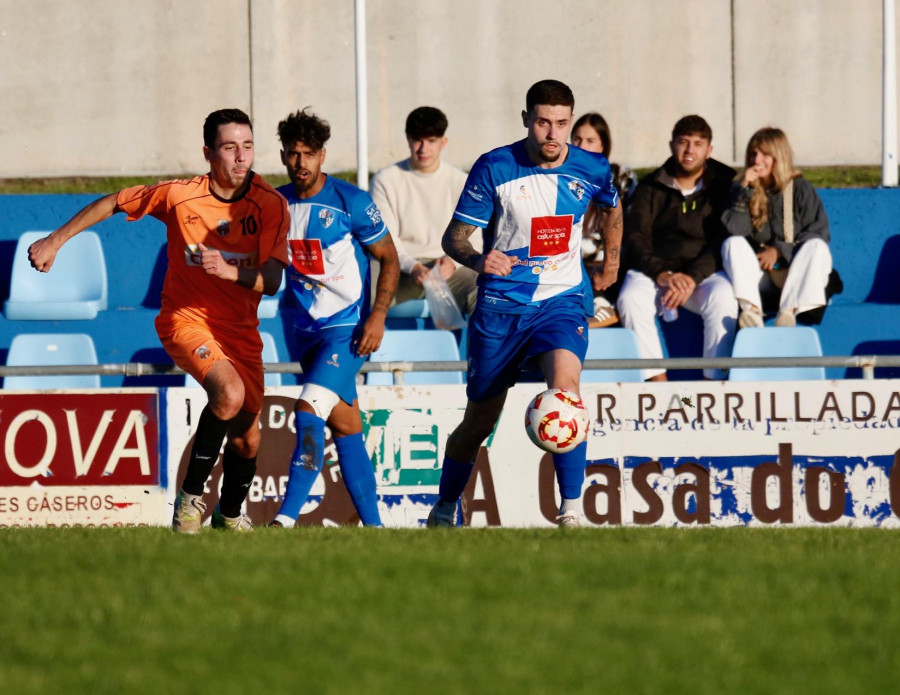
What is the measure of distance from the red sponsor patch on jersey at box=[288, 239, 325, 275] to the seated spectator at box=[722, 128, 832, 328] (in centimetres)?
357

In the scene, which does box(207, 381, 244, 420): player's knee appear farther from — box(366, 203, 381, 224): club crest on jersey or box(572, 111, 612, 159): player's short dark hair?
box(572, 111, 612, 159): player's short dark hair

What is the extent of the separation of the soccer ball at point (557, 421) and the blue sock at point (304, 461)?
6.15 ft

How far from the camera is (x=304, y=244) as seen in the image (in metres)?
8.52

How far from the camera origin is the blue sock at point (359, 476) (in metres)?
8.54

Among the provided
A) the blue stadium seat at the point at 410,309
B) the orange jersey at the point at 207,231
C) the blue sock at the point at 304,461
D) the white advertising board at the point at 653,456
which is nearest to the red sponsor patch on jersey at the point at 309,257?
the blue sock at the point at 304,461

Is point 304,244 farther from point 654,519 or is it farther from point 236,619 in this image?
point 236,619

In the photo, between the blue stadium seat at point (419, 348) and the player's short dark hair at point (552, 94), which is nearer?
the player's short dark hair at point (552, 94)

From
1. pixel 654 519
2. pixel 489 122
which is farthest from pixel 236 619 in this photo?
pixel 489 122

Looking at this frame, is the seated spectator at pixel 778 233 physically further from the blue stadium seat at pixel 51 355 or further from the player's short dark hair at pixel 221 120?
the blue stadium seat at pixel 51 355

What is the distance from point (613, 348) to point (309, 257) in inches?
105

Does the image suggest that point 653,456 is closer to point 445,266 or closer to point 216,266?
A: point 445,266

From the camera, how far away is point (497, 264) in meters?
7.02

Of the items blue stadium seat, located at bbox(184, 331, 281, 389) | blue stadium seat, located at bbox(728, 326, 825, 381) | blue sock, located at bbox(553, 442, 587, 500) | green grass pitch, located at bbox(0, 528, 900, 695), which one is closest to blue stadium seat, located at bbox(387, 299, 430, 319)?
blue stadium seat, located at bbox(184, 331, 281, 389)

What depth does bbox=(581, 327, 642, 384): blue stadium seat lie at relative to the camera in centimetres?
1012
